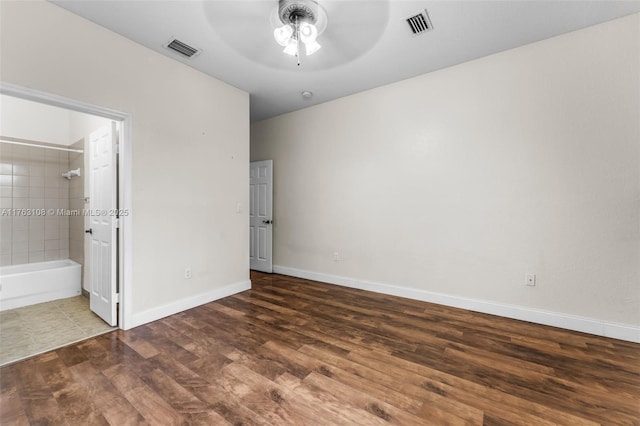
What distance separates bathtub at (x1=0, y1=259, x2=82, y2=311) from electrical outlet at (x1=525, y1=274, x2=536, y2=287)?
5.70 meters

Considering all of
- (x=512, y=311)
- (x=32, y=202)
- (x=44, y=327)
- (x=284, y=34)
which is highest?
(x=284, y=34)

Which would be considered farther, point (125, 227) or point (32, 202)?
point (32, 202)

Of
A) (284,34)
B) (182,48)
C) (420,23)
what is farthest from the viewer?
(182,48)

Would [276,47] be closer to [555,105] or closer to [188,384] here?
[555,105]

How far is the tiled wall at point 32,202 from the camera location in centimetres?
370

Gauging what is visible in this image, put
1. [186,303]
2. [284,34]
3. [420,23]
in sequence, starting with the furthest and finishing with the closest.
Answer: [186,303], [420,23], [284,34]

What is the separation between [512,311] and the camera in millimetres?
2895

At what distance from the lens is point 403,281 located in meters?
3.62

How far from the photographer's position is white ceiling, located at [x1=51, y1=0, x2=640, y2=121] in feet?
7.34

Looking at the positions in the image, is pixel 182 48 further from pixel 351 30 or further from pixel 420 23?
pixel 420 23

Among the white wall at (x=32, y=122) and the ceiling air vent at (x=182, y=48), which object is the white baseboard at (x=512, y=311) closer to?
the ceiling air vent at (x=182, y=48)

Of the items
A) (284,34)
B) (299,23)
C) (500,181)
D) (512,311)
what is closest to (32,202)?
(284,34)

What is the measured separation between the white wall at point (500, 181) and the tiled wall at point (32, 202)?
4.08 m

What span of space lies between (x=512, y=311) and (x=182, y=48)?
15.1ft
